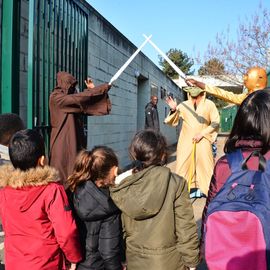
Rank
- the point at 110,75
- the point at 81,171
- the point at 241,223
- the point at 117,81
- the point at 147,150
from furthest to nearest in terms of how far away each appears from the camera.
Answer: the point at 117,81 → the point at 110,75 → the point at 81,171 → the point at 147,150 → the point at 241,223

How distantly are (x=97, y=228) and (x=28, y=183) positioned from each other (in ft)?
1.80

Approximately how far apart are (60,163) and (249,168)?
8.03ft

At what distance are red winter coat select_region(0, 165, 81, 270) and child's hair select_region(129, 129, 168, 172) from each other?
53 cm

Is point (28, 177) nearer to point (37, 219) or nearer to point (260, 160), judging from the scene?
point (37, 219)

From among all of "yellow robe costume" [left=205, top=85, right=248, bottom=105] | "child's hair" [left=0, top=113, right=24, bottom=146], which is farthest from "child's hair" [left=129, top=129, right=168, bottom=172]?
"yellow robe costume" [left=205, top=85, right=248, bottom=105]

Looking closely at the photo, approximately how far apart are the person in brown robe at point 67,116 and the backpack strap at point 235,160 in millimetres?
2246

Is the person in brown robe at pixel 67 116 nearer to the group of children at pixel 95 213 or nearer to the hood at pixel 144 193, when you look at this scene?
the group of children at pixel 95 213

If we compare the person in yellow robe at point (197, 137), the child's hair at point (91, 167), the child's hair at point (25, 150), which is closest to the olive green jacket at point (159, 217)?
the child's hair at point (91, 167)

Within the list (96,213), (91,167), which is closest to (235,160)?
(96,213)

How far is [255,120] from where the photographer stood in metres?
2.05

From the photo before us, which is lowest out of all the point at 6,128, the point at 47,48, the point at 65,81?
the point at 6,128

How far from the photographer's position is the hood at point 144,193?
2.73 m

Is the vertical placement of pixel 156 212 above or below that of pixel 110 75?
below

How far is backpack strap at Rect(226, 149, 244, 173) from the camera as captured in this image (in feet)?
6.52
